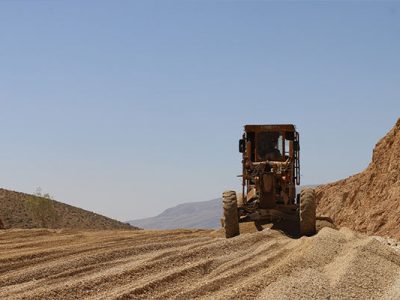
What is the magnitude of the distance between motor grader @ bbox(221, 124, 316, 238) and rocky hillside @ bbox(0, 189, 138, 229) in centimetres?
3310

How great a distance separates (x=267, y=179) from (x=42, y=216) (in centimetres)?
3617

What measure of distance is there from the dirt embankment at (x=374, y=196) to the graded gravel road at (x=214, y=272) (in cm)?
1118

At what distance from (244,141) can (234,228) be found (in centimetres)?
277

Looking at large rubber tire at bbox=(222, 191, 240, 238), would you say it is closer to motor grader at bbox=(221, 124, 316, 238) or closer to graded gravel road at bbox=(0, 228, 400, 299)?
motor grader at bbox=(221, 124, 316, 238)

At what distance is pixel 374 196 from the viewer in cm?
3084

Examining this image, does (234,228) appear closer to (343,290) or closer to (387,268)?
(387,268)

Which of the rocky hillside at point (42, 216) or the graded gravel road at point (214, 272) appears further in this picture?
the rocky hillside at point (42, 216)

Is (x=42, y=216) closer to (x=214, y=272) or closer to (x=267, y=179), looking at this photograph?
(x=267, y=179)

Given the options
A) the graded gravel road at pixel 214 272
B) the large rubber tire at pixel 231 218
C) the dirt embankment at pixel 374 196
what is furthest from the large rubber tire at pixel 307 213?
the dirt embankment at pixel 374 196

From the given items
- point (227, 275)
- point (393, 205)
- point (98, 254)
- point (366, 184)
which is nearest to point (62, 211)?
point (366, 184)

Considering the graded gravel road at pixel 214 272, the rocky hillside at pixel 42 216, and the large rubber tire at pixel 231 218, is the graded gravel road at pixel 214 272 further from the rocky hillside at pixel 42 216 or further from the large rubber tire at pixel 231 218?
the rocky hillside at pixel 42 216

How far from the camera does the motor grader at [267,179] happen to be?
1872cm

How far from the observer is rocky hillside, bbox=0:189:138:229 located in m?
50.8

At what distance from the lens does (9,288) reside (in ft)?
33.9
